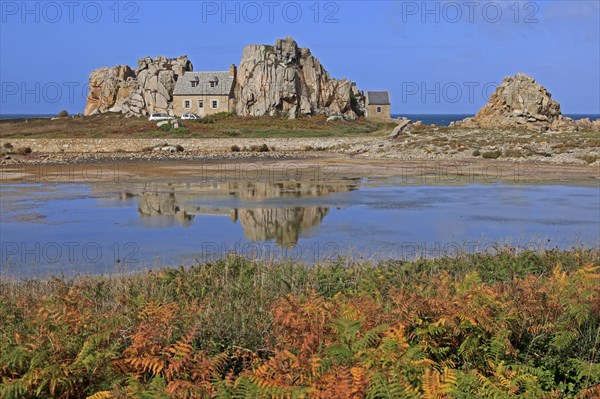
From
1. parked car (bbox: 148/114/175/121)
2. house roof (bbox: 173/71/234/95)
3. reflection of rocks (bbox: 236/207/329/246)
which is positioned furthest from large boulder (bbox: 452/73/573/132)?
reflection of rocks (bbox: 236/207/329/246)

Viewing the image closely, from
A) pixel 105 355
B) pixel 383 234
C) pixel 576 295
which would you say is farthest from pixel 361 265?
pixel 383 234

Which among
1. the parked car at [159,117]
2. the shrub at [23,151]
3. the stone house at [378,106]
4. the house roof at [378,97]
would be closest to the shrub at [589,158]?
the shrub at [23,151]

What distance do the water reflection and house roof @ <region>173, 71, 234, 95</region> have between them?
164 ft

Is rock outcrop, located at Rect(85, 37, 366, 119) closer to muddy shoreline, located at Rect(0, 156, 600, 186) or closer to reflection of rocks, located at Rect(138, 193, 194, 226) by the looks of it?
muddy shoreline, located at Rect(0, 156, 600, 186)

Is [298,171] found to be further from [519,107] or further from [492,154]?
[519,107]

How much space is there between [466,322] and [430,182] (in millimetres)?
29272

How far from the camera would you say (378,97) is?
9569cm

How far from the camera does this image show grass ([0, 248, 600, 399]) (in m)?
5.54

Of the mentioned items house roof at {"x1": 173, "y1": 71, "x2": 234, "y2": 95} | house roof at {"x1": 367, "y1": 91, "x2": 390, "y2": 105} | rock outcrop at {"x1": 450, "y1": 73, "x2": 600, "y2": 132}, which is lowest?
rock outcrop at {"x1": 450, "y1": 73, "x2": 600, "y2": 132}

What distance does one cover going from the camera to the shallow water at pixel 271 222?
15.8m

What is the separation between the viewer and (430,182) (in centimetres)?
3547

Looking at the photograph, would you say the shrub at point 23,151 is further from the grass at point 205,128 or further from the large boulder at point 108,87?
the large boulder at point 108,87

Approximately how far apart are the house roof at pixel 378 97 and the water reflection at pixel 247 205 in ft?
203

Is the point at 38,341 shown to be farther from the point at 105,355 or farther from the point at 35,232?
the point at 35,232
